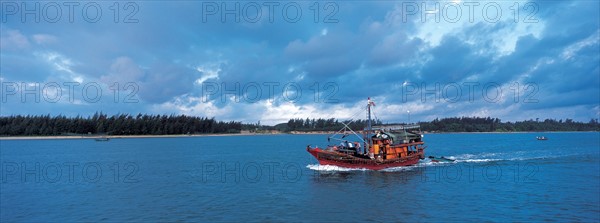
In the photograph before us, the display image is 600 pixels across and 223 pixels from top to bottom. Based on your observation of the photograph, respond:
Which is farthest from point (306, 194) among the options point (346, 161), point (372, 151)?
point (372, 151)

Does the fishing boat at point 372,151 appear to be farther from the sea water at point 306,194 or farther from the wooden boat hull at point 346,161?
the sea water at point 306,194

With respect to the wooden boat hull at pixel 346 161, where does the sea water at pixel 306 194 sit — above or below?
below

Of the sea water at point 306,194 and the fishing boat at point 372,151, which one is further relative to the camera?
the fishing boat at point 372,151

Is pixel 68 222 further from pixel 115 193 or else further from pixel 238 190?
pixel 238 190

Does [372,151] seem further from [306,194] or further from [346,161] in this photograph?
[306,194]

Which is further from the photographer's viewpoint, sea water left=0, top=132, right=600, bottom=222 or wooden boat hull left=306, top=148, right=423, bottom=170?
wooden boat hull left=306, top=148, right=423, bottom=170

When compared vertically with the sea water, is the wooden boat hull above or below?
above

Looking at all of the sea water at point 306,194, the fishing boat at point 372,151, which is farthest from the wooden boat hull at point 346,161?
the sea water at point 306,194

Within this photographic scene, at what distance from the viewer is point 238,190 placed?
4131 centimetres

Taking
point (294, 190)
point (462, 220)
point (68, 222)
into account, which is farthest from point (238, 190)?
point (462, 220)

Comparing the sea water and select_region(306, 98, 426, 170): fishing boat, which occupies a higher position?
select_region(306, 98, 426, 170): fishing boat

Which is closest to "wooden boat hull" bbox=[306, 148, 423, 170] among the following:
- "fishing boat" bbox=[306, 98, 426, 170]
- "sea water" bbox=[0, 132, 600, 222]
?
"fishing boat" bbox=[306, 98, 426, 170]

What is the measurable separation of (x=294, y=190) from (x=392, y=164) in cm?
2270

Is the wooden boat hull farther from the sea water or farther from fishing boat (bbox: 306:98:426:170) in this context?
the sea water
